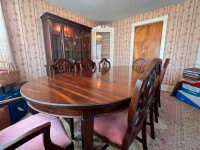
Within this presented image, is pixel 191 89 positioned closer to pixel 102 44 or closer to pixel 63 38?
pixel 102 44

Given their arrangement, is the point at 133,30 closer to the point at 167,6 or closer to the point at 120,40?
the point at 120,40

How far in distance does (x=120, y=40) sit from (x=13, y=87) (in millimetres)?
3342

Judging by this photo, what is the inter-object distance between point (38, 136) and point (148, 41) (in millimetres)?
3501

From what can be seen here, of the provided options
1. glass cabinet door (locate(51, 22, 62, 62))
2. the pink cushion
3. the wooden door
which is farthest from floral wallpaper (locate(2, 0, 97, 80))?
the wooden door

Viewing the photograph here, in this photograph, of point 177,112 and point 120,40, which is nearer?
point 177,112

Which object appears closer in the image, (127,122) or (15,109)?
(127,122)

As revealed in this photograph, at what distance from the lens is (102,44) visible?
11.4 feet

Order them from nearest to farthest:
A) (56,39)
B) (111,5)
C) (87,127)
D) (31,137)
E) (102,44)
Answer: (31,137), (87,127), (56,39), (111,5), (102,44)

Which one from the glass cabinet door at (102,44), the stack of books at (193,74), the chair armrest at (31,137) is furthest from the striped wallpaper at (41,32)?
the chair armrest at (31,137)

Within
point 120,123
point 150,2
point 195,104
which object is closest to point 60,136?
point 120,123

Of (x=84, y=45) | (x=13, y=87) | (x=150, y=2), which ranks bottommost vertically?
(x=13, y=87)

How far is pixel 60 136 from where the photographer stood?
665 mm

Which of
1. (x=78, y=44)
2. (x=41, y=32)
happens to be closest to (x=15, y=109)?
(x=41, y=32)

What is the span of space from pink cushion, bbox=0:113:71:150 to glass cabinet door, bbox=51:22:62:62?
168 centimetres
